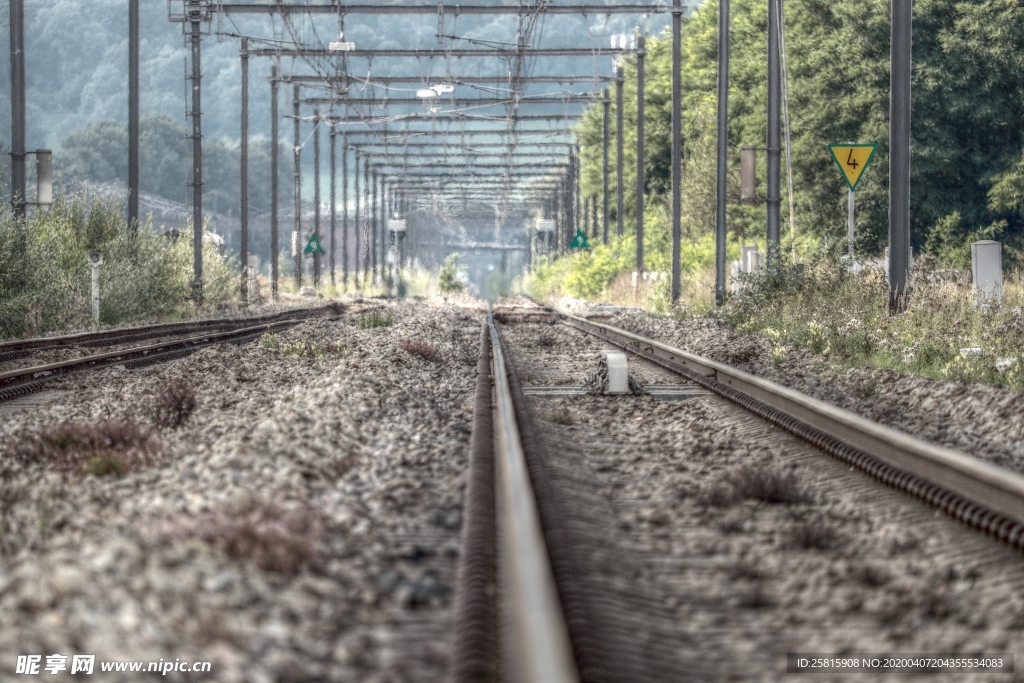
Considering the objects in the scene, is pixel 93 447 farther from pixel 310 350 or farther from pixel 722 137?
pixel 722 137

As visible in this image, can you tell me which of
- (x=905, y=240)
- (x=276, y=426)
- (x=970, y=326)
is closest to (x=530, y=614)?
(x=276, y=426)

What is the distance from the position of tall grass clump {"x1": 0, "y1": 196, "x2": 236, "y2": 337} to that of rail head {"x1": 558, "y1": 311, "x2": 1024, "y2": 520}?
46.7 feet

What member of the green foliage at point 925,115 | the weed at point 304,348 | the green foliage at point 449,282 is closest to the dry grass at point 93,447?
the weed at point 304,348

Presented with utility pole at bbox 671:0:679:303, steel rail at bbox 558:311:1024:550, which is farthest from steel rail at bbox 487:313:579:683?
utility pole at bbox 671:0:679:303

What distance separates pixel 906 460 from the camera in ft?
23.0

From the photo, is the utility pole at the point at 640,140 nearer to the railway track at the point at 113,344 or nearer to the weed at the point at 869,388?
Result: the railway track at the point at 113,344

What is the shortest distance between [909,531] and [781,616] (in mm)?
1475

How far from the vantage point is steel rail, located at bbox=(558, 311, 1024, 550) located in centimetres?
562

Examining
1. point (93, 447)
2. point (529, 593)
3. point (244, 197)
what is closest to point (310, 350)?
point (93, 447)

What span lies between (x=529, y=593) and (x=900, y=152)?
14254mm

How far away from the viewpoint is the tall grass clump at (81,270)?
2134 cm

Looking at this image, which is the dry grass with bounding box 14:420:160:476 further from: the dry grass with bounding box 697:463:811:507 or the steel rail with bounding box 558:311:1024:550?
the steel rail with bounding box 558:311:1024:550

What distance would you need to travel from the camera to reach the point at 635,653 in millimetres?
3895

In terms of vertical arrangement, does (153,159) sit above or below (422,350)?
above
